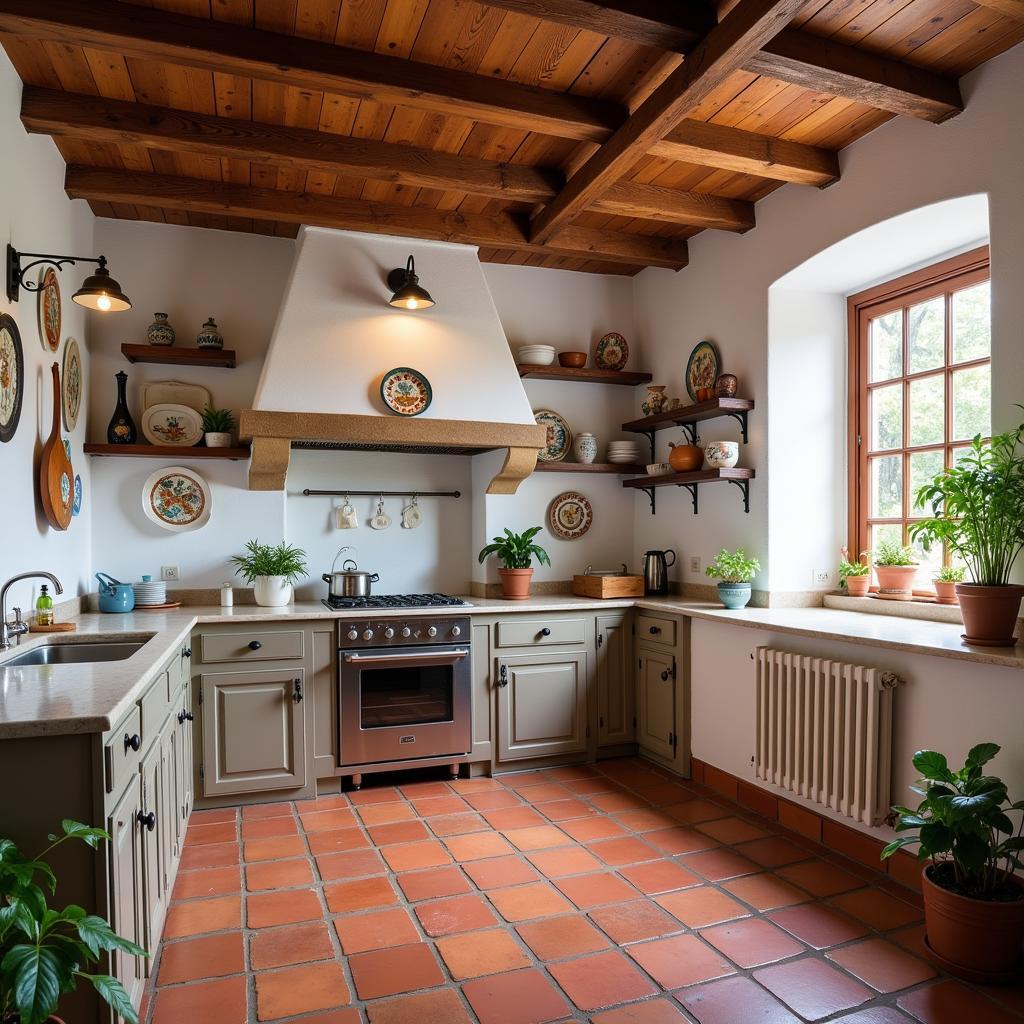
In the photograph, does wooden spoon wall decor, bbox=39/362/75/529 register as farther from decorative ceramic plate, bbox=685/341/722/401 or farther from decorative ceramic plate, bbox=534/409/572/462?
decorative ceramic plate, bbox=685/341/722/401

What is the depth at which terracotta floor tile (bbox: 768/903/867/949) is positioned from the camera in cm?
220

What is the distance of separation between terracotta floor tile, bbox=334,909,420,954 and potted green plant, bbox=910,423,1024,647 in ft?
6.33

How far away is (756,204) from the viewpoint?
3643mm

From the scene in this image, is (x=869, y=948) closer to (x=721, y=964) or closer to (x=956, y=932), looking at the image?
(x=956, y=932)

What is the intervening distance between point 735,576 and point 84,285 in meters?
2.82

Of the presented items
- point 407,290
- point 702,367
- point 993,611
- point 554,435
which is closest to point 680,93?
point 407,290

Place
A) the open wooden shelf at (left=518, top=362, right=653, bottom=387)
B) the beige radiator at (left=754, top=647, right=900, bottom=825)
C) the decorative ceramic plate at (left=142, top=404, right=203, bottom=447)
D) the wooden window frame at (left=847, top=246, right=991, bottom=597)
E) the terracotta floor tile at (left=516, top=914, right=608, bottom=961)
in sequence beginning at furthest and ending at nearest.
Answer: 1. the open wooden shelf at (left=518, top=362, right=653, bottom=387)
2. the decorative ceramic plate at (left=142, top=404, right=203, bottom=447)
3. the wooden window frame at (left=847, top=246, right=991, bottom=597)
4. the beige radiator at (left=754, top=647, right=900, bottom=825)
5. the terracotta floor tile at (left=516, top=914, right=608, bottom=961)

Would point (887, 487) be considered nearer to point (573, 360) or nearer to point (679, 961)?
point (573, 360)

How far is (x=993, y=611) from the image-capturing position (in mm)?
2279

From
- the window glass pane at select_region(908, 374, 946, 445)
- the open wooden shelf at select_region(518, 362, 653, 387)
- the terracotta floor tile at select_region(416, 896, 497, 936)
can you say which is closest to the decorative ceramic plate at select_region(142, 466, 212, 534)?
the open wooden shelf at select_region(518, 362, 653, 387)

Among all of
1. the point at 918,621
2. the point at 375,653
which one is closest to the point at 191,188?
the point at 375,653

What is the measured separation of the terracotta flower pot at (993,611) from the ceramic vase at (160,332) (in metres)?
3.49

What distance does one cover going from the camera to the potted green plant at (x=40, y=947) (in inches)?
47.1

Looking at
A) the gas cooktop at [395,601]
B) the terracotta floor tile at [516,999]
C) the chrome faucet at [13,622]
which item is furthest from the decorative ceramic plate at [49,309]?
the terracotta floor tile at [516,999]
